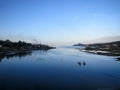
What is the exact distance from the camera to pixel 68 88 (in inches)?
808

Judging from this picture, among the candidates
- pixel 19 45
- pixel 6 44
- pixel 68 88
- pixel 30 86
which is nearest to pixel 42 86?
pixel 30 86

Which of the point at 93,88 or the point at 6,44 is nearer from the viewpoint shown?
the point at 93,88

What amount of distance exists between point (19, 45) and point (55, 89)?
13809 cm

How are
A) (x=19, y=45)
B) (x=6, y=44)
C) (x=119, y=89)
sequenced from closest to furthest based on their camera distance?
(x=119, y=89), (x=6, y=44), (x=19, y=45)

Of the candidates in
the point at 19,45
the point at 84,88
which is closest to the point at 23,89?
the point at 84,88

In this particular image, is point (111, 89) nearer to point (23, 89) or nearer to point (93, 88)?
point (93, 88)

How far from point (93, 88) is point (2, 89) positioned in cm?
1221

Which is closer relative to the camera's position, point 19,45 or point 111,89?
point 111,89

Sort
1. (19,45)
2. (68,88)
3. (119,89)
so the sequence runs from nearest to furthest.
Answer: (119,89) < (68,88) < (19,45)

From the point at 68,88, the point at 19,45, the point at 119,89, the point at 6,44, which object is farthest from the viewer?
the point at 19,45

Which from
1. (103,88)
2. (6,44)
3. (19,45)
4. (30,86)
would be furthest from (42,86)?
(19,45)

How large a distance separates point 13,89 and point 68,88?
24.2 ft

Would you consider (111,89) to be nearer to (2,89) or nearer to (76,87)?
(76,87)

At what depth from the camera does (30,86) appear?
21.3 metres
